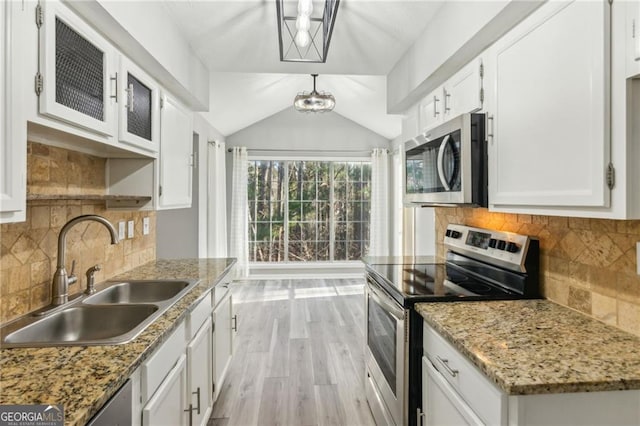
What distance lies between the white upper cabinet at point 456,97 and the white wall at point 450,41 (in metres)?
0.08

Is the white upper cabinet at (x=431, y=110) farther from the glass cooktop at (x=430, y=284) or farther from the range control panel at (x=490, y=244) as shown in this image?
the glass cooktop at (x=430, y=284)

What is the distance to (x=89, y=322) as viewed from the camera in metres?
1.54

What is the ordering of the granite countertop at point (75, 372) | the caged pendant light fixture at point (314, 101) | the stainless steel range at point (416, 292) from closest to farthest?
the granite countertop at point (75, 372)
the stainless steel range at point (416, 292)
the caged pendant light fixture at point (314, 101)

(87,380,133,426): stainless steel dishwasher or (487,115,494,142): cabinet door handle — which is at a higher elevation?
(487,115,494,142): cabinet door handle

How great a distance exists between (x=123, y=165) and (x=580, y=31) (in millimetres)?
Answer: 2202

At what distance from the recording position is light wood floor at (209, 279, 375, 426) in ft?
7.29

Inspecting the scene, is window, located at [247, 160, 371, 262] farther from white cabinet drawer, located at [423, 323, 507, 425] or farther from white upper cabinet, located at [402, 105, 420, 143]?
white cabinet drawer, located at [423, 323, 507, 425]

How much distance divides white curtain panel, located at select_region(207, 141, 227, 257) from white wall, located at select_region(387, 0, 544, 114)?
3.19 m

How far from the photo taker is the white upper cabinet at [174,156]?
2.14 metres

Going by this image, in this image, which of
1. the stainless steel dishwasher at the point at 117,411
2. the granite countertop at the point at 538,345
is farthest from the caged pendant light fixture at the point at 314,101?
the stainless steel dishwasher at the point at 117,411

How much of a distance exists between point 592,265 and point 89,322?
2119mm

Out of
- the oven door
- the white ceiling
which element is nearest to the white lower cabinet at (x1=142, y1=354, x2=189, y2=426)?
the oven door

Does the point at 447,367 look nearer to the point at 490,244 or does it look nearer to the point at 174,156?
the point at 490,244

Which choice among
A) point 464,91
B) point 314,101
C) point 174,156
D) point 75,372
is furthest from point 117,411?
point 314,101
